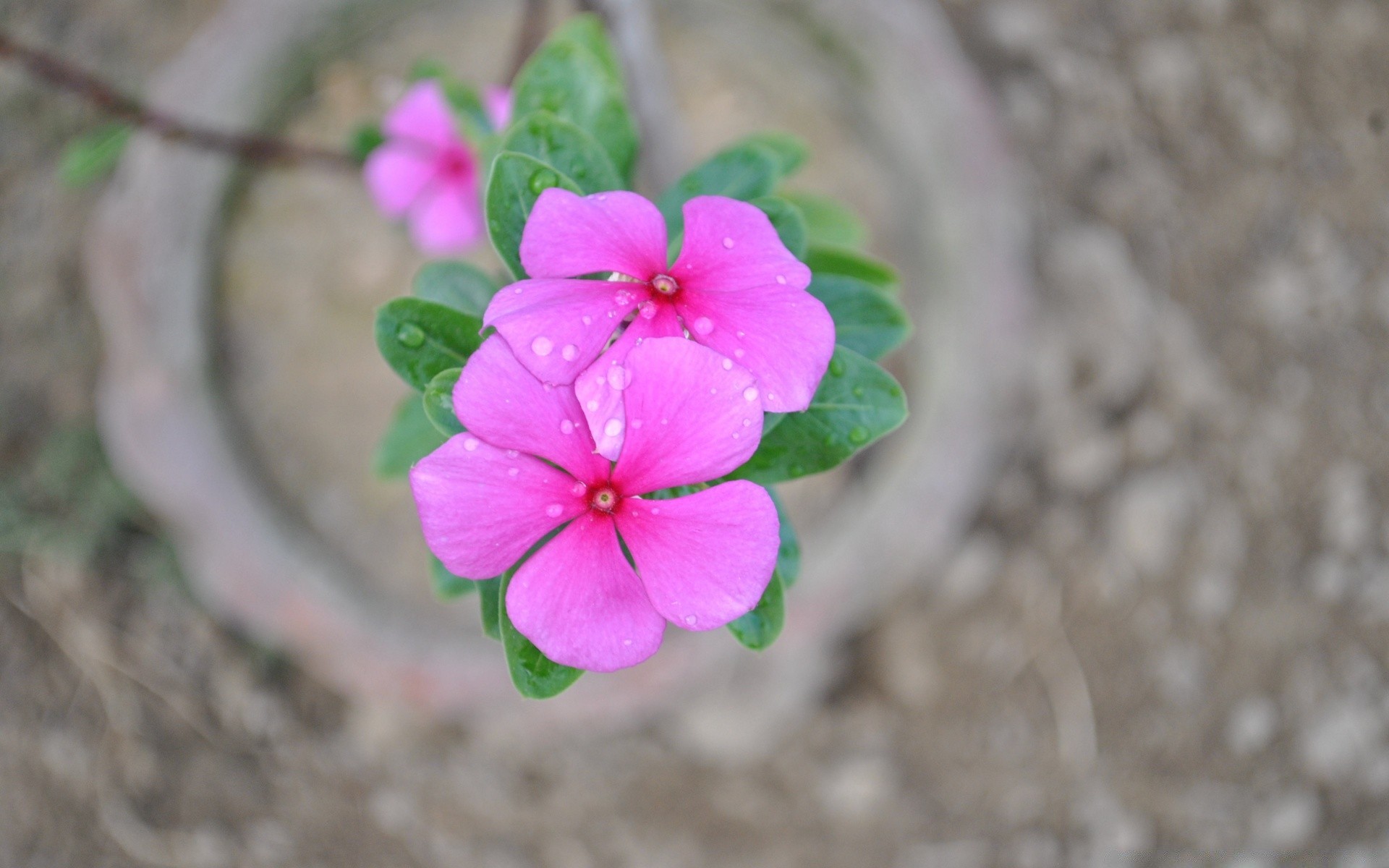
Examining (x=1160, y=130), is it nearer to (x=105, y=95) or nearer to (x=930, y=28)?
(x=930, y=28)

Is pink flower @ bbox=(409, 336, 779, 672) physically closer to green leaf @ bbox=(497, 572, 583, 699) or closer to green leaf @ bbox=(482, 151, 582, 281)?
green leaf @ bbox=(497, 572, 583, 699)

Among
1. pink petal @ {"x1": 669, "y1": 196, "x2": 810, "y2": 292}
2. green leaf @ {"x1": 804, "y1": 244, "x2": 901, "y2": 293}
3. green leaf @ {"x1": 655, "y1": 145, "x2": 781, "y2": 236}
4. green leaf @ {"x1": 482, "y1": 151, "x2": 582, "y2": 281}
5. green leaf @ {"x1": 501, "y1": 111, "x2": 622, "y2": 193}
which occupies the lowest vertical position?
pink petal @ {"x1": 669, "y1": 196, "x2": 810, "y2": 292}

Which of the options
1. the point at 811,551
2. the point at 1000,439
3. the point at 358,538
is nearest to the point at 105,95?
the point at 358,538

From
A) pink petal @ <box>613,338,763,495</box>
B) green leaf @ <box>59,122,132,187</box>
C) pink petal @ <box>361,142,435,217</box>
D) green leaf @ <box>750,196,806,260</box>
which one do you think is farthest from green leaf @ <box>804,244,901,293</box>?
green leaf @ <box>59,122,132,187</box>

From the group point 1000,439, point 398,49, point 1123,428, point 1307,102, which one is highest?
point 1307,102

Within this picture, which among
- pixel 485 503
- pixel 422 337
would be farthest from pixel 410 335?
pixel 485 503
